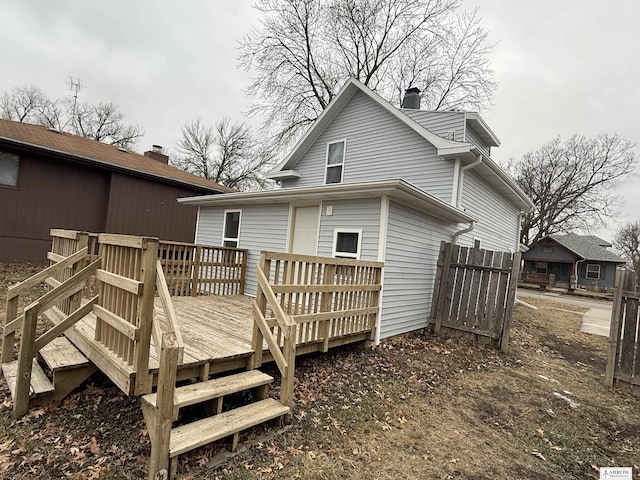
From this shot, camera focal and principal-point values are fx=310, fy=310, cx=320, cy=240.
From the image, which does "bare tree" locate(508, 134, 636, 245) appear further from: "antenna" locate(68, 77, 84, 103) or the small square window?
"antenna" locate(68, 77, 84, 103)

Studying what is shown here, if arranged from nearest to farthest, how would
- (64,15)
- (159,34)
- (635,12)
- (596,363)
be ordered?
(596,363)
(635,12)
(64,15)
(159,34)

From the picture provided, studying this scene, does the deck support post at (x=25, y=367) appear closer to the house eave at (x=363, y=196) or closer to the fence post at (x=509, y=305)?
the house eave at (x=363, y=196)

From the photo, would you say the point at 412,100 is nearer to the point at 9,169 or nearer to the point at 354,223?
the point at 354,223

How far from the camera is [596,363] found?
19.1 ft

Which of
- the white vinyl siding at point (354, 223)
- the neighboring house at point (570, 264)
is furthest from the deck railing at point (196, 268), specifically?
the neighboring house at point (570, 264)

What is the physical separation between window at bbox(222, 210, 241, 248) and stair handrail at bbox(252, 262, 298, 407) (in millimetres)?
5369

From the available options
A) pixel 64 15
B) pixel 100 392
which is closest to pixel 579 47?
pixel 100 392

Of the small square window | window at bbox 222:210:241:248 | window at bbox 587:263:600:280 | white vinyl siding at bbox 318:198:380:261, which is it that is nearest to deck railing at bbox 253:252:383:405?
white vinyl siding at bbox 318:198:380:261

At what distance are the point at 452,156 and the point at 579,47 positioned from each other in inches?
315

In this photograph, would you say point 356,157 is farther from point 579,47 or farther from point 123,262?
point 579,47

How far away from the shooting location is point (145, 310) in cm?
249

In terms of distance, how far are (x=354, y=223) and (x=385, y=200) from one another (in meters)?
0.88

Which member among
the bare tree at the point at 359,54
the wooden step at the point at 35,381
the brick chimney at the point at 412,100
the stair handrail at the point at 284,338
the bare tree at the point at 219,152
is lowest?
the wooden step at the point at 35,381

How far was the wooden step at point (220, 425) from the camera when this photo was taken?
224 centimetres
